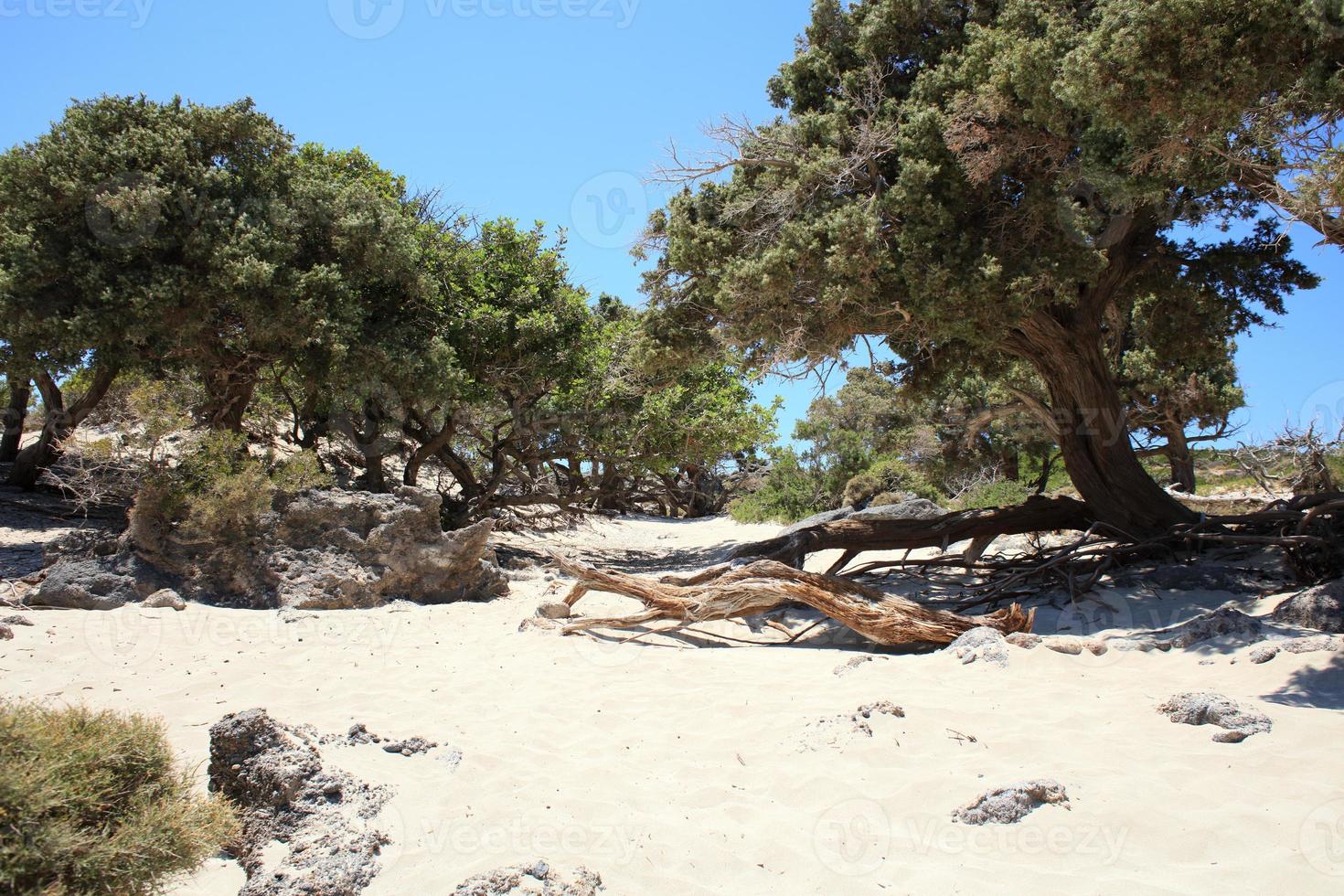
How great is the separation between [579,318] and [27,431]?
1283 centimetres

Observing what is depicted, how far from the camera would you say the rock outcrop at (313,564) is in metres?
7.42

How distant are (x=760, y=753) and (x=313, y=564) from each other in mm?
5600

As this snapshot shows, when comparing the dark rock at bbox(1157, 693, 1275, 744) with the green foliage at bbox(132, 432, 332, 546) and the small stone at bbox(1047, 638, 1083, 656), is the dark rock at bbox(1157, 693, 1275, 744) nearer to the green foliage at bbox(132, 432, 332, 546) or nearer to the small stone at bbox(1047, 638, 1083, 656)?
the small stone at bbox(1047, 638, 1083, 656)

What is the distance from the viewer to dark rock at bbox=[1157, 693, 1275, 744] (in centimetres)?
404

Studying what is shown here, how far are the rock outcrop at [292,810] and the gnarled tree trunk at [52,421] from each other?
856cm

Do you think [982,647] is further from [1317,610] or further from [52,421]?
[52,421]

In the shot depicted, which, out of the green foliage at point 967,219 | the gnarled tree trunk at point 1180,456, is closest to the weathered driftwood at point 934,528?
the green foliage at point 967,219

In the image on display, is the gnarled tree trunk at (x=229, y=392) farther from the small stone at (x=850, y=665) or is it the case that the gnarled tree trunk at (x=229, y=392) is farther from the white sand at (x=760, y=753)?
the small stone at (x=850, y=665)

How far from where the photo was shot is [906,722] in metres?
4.34

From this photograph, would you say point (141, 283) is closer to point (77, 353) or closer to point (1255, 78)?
point (77, 353)

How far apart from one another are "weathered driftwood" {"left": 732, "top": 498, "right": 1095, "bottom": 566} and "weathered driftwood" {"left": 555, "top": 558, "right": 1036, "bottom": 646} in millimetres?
2100

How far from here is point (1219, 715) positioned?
4215mm

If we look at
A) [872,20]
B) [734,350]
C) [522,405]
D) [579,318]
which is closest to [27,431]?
[522,405]

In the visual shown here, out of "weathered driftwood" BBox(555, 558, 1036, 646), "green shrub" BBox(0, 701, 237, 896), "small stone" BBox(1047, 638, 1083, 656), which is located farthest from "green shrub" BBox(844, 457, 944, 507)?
"green shrub" BBox(0, 701, 237, 896)
